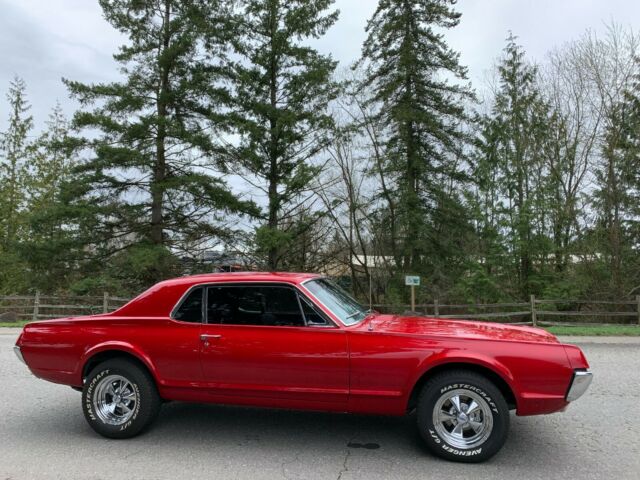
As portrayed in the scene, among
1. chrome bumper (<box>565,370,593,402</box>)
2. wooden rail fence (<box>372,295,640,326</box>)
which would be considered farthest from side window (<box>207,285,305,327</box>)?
wooden rail fence (<box>372,295,640,326</box>)

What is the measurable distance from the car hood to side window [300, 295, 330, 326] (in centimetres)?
42

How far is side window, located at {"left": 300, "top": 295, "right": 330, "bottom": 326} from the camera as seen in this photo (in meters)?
4.31

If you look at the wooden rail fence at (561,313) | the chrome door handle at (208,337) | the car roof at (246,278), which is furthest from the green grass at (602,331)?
the chrome door handle at (208,337)

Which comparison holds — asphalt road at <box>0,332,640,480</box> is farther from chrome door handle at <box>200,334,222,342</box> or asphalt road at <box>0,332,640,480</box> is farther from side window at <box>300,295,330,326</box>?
side window at <box>300,295,330,326</box>

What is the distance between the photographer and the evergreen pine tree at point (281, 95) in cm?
2011

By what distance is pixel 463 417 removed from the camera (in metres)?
3.98

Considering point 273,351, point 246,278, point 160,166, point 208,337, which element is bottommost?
point 273,351

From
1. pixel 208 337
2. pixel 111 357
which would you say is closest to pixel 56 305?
pixel 111 357

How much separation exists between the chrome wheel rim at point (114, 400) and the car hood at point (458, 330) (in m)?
2.36

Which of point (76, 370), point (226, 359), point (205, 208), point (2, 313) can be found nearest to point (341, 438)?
point (226, 359)

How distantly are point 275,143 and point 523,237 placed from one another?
1094cm

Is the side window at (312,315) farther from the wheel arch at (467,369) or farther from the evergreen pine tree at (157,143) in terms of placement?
the evergreen pine tree at (157,143)

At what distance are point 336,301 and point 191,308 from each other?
1415 millimetres

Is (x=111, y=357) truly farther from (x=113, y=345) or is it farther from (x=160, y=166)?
(x=160, y=166)
